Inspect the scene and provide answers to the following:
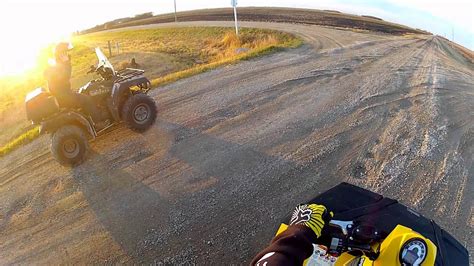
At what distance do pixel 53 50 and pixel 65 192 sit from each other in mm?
2325

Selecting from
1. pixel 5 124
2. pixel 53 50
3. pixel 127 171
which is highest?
pixel 53 50

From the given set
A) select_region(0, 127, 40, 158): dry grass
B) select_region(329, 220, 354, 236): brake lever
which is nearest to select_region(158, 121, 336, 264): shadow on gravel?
select_region(329, 220, 354, 236): brake lever

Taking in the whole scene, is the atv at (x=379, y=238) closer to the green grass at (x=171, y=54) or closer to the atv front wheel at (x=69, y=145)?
the atv front wheel at (x=69, y=145)

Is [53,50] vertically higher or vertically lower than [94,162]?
higher

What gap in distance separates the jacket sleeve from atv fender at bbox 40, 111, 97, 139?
499 cm

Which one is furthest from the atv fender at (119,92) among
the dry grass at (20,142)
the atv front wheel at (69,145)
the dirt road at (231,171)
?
the dry grass at (20,142)

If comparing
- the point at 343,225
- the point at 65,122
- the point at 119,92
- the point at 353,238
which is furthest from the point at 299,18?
the point at 353,238

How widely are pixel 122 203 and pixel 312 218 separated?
3633 millimetres

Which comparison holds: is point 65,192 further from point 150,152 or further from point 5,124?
point 5,124

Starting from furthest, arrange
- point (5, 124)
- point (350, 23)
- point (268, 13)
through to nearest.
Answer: point (268, 13)
point (350, 23)
point (5, 124)

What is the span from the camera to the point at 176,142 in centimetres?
746

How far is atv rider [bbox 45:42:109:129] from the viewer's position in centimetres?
653

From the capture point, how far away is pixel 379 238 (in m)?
3.23

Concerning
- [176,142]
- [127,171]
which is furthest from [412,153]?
[127,171]
